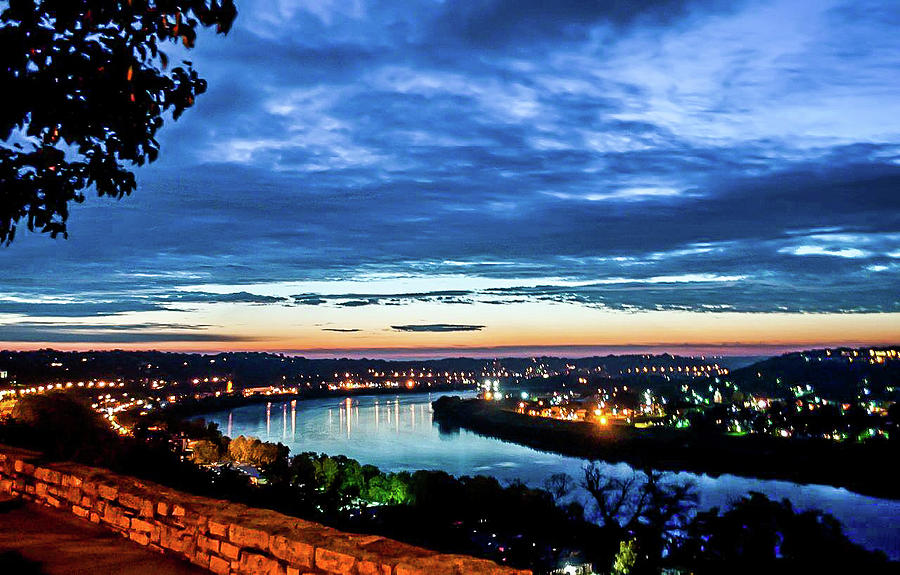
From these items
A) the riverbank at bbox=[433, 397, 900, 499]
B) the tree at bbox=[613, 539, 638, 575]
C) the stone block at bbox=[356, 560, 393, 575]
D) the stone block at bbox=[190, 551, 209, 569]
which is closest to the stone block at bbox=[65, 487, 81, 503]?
the stone block at bbox=[190, 551, 209, 569]

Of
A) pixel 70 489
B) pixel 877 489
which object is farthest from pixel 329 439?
pixel 70 489

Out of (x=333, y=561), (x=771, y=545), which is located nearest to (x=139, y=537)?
(x=333, y=561)

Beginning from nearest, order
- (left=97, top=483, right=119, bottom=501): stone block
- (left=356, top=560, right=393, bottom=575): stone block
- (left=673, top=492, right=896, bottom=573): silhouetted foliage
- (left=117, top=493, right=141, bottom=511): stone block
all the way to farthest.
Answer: (left=356, top=560, right=393, bottom=575): stone block
(left=117, top=493, right=141, bottom=511): stone block
(left=97, top=483, right=119, bottom=501): stone block
(left=673, top=492, right=896, bottom=573): silhouetted foliage

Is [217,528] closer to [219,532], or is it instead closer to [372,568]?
[219,532]

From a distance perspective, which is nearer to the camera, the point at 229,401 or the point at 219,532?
the point at 219,532

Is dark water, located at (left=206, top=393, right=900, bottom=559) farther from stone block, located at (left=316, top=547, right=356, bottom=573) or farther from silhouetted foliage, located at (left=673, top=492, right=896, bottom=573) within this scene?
stone block, located at (left=316, top=547, right=356, bottom=573)
